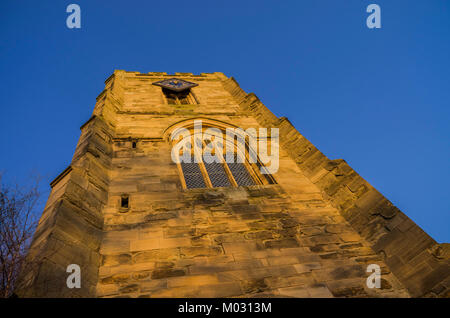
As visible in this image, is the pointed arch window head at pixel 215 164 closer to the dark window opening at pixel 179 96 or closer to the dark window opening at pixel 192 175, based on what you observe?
the dark window opening at pixel 192 175

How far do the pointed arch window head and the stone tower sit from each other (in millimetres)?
51

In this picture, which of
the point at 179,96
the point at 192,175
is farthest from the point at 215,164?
the point at 179,96

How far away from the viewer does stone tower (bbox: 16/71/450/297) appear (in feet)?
15.3

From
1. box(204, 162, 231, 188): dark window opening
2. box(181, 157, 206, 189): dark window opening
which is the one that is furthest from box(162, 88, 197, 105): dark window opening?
box(181, 157, 206, 189): dark window opening

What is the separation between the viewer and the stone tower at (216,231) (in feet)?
15.3

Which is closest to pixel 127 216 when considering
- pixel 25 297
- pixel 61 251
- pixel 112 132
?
pixel 61 251

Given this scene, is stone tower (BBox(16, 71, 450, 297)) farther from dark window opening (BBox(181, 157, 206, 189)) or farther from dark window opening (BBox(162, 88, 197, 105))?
dark window opening (BBox(162, 88, 197, 105))

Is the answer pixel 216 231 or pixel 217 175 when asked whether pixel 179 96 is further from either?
pixel 216 231

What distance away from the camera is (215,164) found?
8.93 m

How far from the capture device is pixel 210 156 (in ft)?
30.5

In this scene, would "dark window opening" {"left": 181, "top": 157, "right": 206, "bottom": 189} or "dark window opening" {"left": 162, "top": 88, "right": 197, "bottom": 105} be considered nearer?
"dark window opening" {"left": 181, "top": 157, "right": 206, "bottom": 189}

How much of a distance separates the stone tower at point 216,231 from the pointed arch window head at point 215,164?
0.17 ft

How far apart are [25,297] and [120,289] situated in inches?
47.5

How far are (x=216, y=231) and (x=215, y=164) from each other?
319cm
